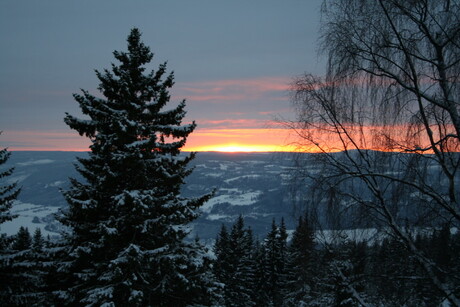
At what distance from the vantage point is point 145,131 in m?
11.2

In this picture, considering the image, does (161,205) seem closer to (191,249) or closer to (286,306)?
(191,249)

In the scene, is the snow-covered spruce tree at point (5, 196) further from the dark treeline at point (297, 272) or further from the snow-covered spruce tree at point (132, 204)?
the snow-covered spruce tree at point (132, 204)

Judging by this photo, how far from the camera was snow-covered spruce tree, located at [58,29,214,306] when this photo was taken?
9.91 meters

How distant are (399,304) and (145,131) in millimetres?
8789

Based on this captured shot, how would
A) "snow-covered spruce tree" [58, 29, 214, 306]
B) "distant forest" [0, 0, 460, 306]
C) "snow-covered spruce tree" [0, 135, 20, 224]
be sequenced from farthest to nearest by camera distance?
"snow-covered spruce tree" [0, 135, 20, 224] < "snow-covered spruce tree" [58, 29, 214, 306] < "distant forest" [0, 0, 460, 306]

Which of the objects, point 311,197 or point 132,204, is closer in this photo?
point 311,197

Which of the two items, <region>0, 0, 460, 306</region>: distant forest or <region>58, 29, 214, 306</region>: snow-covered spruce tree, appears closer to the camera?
<region>0, 0, 460, 306</region>: distant forest

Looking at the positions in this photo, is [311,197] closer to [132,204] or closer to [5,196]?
[132,204]

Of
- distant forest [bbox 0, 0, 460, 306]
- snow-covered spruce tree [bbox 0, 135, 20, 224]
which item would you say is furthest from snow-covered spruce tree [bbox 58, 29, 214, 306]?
snow-covered spruce tree [bbox 0, 135, 20, 224]

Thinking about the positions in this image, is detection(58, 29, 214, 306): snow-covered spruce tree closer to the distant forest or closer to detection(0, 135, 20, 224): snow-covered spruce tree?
the distant forest

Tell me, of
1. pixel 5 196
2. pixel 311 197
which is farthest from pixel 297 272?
pixel 311 197

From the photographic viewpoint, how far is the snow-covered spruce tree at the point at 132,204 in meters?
9.91

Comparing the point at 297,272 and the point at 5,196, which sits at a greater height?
the point at 5,196

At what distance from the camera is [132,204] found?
9844 mm
